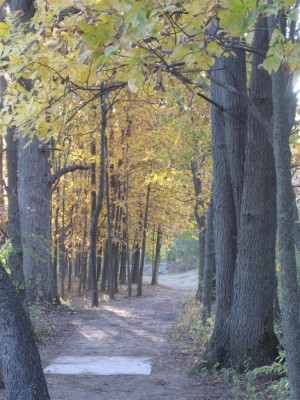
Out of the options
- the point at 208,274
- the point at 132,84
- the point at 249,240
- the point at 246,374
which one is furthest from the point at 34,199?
the point at 132,84

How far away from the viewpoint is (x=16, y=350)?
459 cm

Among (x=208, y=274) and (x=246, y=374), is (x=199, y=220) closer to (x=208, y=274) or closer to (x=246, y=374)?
(x=208, y=274)

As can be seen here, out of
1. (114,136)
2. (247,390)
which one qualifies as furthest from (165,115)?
(114,136)

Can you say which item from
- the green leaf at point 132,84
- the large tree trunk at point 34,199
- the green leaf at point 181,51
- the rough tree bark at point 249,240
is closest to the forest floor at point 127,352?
the rough tree bark at point 249,240

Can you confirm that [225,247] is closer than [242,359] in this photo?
No

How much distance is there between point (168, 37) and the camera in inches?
186

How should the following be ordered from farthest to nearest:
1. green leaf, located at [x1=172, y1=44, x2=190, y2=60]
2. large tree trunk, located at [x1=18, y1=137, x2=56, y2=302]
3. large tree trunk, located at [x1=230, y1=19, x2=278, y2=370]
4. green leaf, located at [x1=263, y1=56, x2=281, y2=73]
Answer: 1. large tree trunk, located at [x1=18, y1=137, x2=56, y2=302]
2. large tree trunk, located at [x1=230, y1=19, x2=278, y2=370]
3. green leaf, located at [x1=172, y1=44, x2=190, y2=60]
4. green leaf, located at [x1=263, y1=56, x2=281, y2=73]

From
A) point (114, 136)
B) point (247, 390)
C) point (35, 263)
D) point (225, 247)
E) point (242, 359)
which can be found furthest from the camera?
point (114, 136)

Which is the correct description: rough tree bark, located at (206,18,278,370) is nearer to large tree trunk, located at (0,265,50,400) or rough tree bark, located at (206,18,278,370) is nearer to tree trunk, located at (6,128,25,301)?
tree trunk, located at (6,128,25,301)

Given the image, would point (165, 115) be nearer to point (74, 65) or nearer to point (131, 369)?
point (131, 369)

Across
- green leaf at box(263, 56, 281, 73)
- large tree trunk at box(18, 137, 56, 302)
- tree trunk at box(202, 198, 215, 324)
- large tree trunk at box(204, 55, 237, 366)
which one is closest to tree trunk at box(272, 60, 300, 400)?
green leaf at box(263, 56, 281, 73)

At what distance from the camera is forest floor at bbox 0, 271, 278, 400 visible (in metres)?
7.27

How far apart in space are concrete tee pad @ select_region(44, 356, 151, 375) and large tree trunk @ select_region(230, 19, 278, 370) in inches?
70.1

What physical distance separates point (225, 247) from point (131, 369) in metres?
2.49
